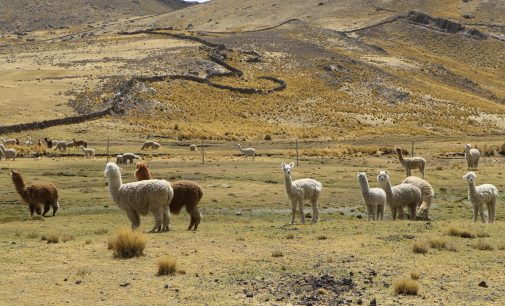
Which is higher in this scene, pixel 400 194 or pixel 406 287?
pixel 400 194

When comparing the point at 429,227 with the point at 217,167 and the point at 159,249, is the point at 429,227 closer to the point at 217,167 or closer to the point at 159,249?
the point at 159,249

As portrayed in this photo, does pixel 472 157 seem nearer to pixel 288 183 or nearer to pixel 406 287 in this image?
pixel 288 183

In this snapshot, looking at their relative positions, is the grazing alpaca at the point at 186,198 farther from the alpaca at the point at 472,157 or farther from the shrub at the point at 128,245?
the alpaca at the point at 472,157

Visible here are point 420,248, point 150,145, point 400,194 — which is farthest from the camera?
point 150,145

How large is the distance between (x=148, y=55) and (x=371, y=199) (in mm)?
86574

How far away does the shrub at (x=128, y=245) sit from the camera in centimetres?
1226

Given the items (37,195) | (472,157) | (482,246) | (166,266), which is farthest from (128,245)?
(472,157)

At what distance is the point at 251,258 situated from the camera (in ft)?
39.8

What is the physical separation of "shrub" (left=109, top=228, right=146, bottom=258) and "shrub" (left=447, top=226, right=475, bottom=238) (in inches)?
281

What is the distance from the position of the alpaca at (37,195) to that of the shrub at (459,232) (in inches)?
509

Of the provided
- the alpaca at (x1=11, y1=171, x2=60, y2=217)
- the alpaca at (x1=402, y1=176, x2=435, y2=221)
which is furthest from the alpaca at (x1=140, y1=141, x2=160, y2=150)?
the alpaca at (x1=402, y1=176, x2=435, y2=221)

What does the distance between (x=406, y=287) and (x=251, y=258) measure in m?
3.44

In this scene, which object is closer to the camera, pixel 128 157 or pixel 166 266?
pixel 166 266

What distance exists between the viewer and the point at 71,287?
10211 mm
